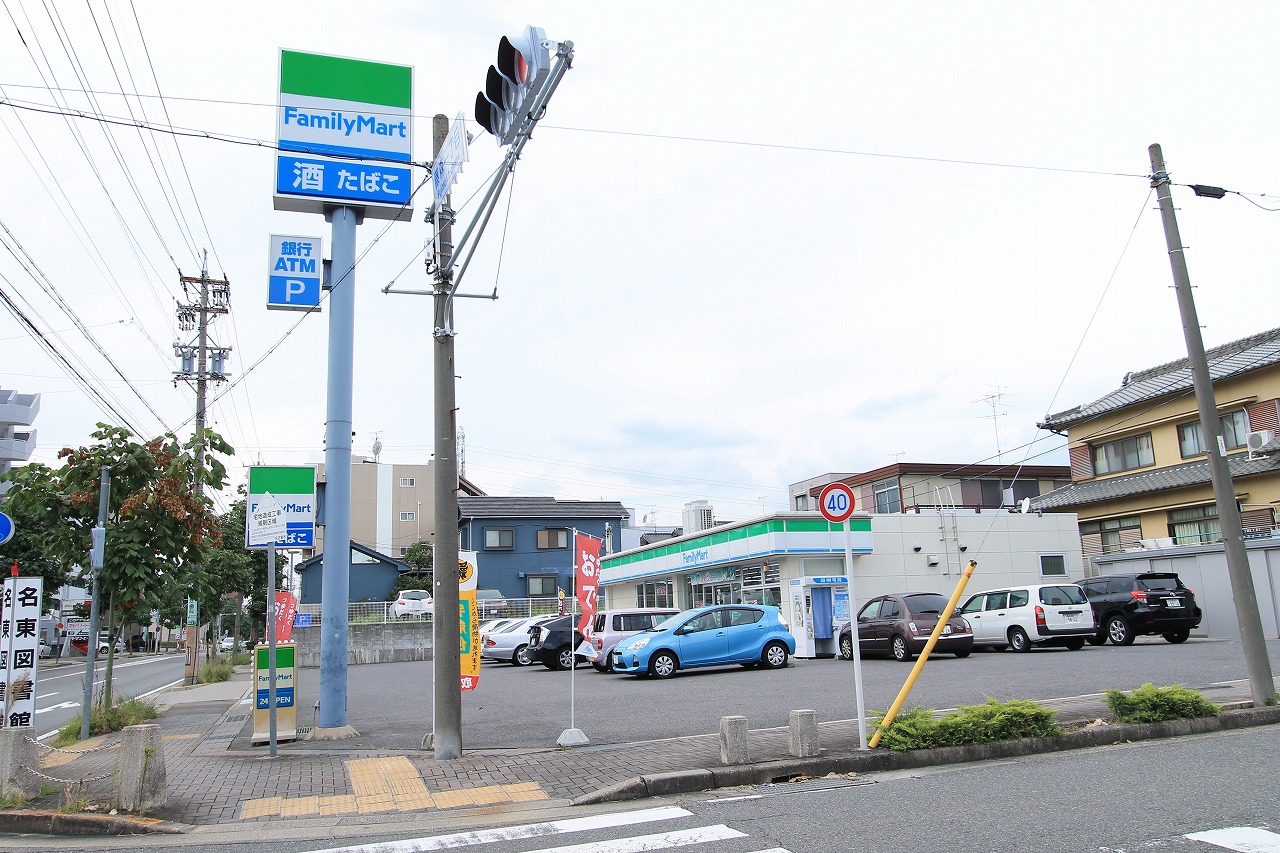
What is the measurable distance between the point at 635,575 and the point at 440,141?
27246 millimetres

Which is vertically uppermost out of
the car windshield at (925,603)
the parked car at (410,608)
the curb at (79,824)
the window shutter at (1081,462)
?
the window shutter at (1081,462)

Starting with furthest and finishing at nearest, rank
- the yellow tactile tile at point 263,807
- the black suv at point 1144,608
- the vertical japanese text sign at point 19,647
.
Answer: the black suv at point 1144,608 → the vertical japanese text sign at point 19,647 → the yellow tactile tile at point 263,807

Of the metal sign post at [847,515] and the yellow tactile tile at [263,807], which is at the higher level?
the metal sign post at [847,515]

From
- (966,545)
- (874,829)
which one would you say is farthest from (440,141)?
(966,545)

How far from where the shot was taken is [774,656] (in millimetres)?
20125

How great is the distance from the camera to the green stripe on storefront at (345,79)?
45.5 feet

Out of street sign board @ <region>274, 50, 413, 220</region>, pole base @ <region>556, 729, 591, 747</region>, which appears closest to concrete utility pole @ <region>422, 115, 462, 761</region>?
pole base @ <region>556, 729, 591, 747</region>

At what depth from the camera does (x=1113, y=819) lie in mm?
6082

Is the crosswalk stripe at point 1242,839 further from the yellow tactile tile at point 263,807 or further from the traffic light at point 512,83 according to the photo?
the traffic light at point 512,83

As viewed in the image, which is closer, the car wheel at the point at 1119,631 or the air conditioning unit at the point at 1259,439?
the car wheel at the point at 1119,631

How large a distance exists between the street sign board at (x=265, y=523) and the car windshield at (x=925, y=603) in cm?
1448

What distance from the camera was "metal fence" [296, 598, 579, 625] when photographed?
3506 cm

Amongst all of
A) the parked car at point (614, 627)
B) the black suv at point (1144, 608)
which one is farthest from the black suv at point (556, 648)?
the black suv at point (1144, 608)

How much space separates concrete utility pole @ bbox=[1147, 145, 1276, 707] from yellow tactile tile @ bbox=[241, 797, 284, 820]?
34.5 feet
